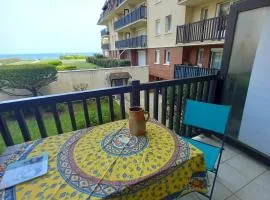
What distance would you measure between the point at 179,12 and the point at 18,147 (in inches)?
344

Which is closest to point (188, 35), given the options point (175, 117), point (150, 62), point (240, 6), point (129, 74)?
point (129, 74)

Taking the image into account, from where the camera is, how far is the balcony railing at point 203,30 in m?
5.46

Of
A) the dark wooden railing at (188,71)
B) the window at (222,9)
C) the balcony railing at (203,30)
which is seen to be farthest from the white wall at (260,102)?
the window at (222,9)

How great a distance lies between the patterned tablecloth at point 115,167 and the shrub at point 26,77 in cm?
653

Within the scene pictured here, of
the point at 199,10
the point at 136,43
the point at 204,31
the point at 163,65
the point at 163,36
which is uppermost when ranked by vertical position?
the point at 199,10

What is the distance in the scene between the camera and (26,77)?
6320mm

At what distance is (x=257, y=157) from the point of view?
1.93 m

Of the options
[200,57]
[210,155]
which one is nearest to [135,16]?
[200,57]

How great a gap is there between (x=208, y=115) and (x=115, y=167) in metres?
1.13

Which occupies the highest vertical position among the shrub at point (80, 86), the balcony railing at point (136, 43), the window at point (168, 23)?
the window at point (168, 23)

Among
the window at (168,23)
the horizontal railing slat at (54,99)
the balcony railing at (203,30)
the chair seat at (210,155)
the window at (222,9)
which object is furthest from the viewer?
the window at (168,23)

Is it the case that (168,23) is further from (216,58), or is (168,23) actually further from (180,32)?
(216,58)

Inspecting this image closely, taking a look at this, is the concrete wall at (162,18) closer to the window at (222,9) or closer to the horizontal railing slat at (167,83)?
the window at (222,9)

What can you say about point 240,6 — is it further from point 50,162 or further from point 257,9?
point 50,162
